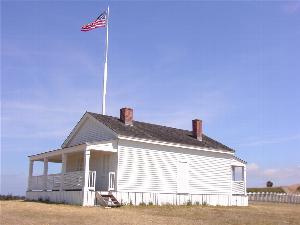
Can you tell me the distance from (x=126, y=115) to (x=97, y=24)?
1097cm

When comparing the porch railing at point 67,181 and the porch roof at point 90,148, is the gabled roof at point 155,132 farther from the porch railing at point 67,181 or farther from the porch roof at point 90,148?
the porch railing at point 67,181

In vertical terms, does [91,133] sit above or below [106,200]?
above

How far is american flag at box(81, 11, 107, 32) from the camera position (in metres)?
38.9

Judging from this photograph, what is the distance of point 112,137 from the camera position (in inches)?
1163

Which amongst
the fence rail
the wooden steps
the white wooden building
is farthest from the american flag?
the fence rail

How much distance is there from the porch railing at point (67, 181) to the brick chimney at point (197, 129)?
10891 millimetres

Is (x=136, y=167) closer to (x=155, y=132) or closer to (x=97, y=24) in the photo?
(x=155, y=132)

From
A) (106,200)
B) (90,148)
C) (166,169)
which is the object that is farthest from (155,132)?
(106,200)

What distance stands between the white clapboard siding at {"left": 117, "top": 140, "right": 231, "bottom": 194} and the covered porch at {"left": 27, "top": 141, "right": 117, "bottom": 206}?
0.92 metres

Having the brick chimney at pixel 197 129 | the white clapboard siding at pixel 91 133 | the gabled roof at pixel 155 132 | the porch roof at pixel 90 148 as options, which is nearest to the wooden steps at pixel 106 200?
→ the porch roof at pixel 90 148

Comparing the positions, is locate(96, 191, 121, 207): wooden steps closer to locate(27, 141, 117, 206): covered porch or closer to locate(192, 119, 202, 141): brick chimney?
locate(27, 141, 117, 206): covered porch

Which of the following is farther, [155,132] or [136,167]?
[155,132]

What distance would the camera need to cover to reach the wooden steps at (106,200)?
84.2 feet

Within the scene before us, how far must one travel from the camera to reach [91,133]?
32625 mm
